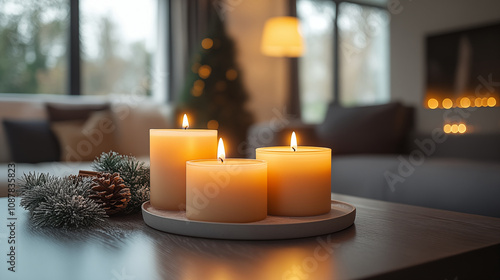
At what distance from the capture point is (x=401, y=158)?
92.3 inches

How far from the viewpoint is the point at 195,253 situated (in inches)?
23.1

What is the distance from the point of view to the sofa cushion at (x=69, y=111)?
294 cm

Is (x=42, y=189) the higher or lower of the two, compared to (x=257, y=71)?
lower

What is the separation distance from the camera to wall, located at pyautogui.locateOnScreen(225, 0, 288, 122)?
505 centimetres

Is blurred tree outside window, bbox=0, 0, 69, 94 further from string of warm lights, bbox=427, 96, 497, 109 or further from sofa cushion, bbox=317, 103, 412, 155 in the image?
string of warm lights, bbox=427, 96, 497, 109

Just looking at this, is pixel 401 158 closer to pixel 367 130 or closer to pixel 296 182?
pixel 367 130

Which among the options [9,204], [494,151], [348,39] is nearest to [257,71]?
[348,39]

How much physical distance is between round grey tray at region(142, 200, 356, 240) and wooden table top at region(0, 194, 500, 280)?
0.01 m

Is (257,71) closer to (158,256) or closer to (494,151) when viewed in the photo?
(494,151)

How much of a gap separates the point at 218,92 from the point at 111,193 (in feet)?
12.1

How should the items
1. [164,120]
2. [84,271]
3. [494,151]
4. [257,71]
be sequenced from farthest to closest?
[257,71], [164,120], [494,151], [84,271]

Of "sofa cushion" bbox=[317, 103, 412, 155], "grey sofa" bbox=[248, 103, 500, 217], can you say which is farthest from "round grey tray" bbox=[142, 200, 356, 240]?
"sofa cushion" bbox=[317, 103, 412, 155]

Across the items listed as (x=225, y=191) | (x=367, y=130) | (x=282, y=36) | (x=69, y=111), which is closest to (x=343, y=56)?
(x=282, y=36)

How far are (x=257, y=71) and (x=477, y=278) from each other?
4.66 m
